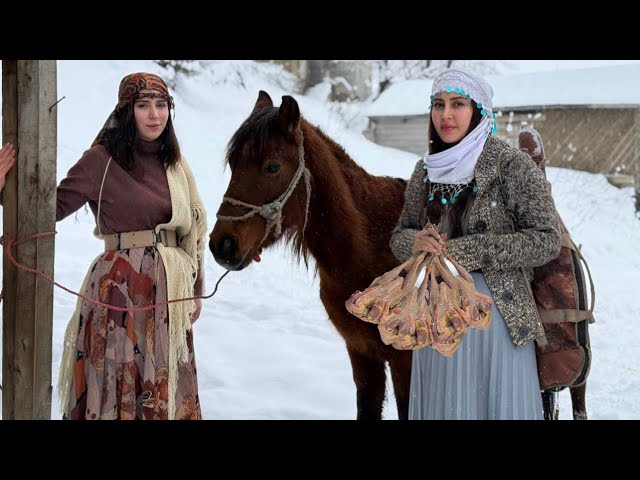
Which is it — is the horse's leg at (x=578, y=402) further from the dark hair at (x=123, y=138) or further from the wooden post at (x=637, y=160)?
the wooden post at (x=637, y=160)

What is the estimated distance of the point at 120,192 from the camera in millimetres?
2637

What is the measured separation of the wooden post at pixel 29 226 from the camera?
8.52 ft

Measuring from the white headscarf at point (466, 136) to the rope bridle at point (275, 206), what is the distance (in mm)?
653

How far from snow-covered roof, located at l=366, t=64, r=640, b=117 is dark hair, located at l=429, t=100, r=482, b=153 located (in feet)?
42.0

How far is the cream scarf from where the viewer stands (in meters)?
2.69

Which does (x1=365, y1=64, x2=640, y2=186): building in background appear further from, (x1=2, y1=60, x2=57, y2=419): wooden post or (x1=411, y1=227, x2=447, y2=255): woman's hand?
(x1=2, y1=60, x2=57, y2=419): wooden post

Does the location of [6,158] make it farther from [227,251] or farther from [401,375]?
[401,375]

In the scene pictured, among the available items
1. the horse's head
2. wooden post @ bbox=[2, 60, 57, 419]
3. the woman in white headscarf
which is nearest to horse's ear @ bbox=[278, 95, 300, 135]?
the horse's head

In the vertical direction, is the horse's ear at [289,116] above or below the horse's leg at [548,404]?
above

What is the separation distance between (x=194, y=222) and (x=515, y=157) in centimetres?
149

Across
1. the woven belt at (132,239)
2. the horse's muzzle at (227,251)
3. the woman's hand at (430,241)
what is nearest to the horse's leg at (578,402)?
the woman's hand at (430,241)

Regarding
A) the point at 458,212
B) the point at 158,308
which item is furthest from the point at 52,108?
the point at 458,212
